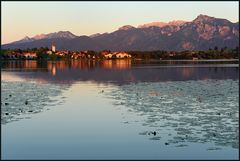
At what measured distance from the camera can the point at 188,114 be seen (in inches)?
1006

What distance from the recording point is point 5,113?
26.6 meters

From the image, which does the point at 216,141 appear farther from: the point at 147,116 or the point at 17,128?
the point at 17,128

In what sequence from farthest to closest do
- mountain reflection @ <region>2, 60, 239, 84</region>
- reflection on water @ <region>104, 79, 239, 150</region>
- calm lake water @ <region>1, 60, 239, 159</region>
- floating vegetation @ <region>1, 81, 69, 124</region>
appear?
mountain reflection @ <region>2, 60, 239, 84</region> < floating vegetation @ <region>1, 81, 69, 124</region> < reflection on water @ <region>104, 79, 239, 150</region> < calm lake water @ <region>1, 60, 239, 159</region>

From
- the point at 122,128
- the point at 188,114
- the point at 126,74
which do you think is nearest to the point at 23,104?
the point at 122,128

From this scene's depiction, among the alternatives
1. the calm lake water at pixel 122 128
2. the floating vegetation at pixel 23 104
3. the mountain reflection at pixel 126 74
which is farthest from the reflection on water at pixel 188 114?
the mountain reflection at pixel 126 74

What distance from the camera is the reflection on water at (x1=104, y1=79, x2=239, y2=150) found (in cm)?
1905

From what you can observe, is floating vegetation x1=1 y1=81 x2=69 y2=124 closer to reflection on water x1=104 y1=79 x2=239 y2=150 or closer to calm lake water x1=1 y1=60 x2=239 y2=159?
calm lake water x1=1 y1=60 x2=239 y2=159

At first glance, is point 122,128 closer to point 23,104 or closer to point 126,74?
point 23,104

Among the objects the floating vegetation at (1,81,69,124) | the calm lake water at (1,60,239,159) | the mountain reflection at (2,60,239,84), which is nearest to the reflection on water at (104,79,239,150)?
the calm lake water at (1,60,239,159)

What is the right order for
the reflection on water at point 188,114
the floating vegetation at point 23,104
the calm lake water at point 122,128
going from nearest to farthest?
the calm lake water at point 122,128
the reflection on water at point 188,114
the floating vegetation at point 23,104

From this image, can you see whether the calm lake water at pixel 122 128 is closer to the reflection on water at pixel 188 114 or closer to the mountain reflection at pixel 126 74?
the reflection on water at pixel 188 114

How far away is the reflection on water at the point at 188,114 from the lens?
62.5ft

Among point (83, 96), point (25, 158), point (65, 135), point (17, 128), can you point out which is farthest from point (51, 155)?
point (83, 96)

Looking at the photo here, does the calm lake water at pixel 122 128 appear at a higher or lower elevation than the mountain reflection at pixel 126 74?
higher
